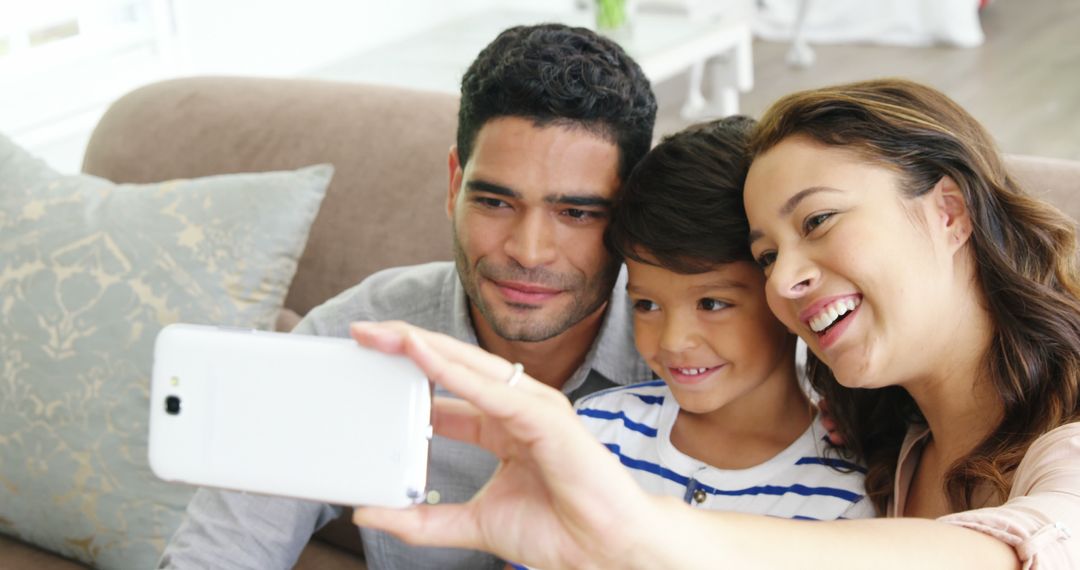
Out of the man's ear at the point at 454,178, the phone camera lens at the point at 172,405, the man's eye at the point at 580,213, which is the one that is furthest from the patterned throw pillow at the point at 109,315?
the phone camera lens at the point at 172,405

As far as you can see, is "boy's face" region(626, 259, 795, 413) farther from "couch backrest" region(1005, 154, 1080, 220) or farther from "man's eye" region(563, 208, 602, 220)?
"couch backrest" region(1005, 154, 1080, 220)

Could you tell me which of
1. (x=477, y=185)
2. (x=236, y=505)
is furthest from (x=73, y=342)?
(x=477, y=185)

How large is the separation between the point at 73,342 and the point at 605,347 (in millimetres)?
785

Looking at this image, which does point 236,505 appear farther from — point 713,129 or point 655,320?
point 713,129

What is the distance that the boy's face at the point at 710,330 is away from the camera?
4.41ft

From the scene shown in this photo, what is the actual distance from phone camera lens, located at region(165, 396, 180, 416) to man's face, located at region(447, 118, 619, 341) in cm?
58

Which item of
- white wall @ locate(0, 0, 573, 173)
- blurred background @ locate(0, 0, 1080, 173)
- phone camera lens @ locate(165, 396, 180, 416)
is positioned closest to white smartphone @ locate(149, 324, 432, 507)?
phone camera lens @ locate(165, 396, 180, 416)

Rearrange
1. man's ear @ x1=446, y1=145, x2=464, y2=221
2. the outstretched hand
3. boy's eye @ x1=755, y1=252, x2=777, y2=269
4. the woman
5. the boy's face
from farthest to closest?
man's ear @ x1=446, y1=145, x2=464, y2=221 < the boy's face < boy's eye @ x1=755, y1=252, x2=777, y2=269 < the woman < the outstretched hand

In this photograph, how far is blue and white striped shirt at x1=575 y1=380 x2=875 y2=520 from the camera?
131 cm

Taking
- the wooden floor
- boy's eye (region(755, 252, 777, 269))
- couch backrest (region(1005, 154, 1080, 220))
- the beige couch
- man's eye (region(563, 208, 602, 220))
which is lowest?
the wooden floor

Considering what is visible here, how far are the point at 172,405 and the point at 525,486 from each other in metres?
0.31

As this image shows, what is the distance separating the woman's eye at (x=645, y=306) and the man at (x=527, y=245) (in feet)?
0.32

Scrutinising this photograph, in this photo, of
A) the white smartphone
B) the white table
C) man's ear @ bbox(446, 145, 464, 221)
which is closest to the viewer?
the white smartphone

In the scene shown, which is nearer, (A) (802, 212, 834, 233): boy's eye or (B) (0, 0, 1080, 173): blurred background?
(A) (802, 212, 834, 233): boy's eye
